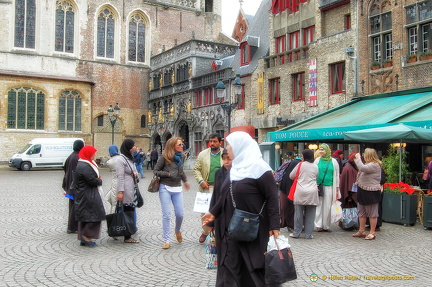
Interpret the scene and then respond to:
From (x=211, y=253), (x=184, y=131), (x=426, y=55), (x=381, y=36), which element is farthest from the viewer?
(x=184, y=131)

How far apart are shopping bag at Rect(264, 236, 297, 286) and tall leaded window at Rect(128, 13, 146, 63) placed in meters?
39.4

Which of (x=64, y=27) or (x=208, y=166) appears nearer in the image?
(x=208, y=166)

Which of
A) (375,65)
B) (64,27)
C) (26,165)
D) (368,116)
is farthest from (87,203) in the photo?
(64,27)

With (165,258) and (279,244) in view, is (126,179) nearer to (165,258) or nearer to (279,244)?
(165,258)

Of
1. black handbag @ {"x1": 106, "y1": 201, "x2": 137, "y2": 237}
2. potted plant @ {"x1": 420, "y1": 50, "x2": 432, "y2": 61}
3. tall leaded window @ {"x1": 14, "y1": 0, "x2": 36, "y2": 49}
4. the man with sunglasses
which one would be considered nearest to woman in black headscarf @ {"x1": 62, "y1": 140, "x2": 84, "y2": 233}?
black handbag @ {"x1": 106, "y1": 201, "x2": 137, "y2": 237}

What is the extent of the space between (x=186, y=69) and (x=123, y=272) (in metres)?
29.6

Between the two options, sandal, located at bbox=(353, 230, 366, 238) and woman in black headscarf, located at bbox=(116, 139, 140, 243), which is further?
sandal, located at bbox=(353, 230, 366, 238)

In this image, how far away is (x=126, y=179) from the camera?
8133mm

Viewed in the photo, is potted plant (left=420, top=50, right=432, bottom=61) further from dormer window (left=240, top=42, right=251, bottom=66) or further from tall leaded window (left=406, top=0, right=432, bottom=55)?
dormer window (left=240, top=42, right=251, bottom=66)

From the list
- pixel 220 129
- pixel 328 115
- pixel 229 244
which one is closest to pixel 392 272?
pixel 229 244

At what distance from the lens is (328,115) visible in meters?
18.1

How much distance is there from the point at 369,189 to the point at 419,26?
35.0 ft

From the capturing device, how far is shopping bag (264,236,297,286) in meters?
3.86

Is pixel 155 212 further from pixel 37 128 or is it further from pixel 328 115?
pixel 37 128
